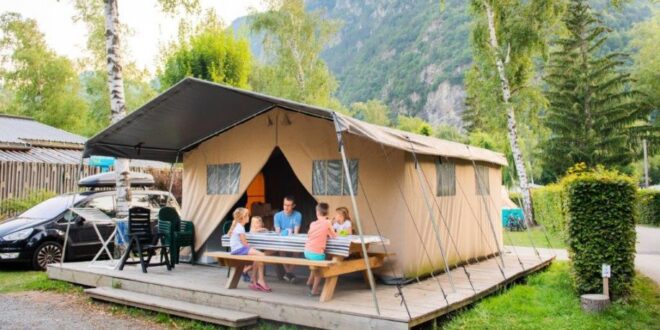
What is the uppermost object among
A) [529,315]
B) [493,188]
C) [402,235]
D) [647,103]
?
[647,103]

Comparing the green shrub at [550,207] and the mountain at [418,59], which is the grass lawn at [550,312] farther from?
the mountain at [418,59]

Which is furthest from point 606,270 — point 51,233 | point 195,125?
point 51,233

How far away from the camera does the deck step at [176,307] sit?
5438 millimetres

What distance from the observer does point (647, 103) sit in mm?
24922

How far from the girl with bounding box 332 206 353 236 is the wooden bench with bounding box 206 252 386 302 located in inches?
18.6

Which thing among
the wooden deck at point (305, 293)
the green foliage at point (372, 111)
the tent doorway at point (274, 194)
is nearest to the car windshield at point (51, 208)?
the wooden deck at point (305, 293)

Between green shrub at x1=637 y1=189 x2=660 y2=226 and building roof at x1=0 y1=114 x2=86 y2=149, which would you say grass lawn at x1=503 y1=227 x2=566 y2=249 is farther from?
building roof at x1=0 y1=114 x2=86 y2=149

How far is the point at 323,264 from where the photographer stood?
5340 mm

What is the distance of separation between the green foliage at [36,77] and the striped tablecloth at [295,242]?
25033 millimetres

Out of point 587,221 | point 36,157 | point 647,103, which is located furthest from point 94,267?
point 647,103

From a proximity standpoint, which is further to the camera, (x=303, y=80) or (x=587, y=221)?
(x=303, y=80)

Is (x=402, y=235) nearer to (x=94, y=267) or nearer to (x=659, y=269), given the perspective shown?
(x=94, y=267)

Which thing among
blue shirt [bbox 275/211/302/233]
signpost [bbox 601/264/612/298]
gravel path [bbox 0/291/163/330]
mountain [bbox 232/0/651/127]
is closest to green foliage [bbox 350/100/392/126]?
mountain [bbox 232/0/651/127]

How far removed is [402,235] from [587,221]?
2217 mm
